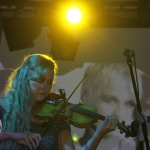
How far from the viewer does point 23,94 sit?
182 centimetres

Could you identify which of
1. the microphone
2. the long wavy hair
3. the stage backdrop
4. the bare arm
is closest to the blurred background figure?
the stage backdrop

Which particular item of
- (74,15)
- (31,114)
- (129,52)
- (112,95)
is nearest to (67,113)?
(31,114)

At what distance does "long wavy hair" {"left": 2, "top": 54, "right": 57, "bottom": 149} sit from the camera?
5.70ft

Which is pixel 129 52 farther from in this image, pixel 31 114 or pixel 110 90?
pixel 110 90

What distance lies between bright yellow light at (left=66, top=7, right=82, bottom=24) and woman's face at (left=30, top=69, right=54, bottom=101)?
1.49m

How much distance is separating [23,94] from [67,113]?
33 centimetres

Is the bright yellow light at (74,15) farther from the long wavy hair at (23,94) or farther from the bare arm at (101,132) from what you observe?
the bare arm at (101,132)

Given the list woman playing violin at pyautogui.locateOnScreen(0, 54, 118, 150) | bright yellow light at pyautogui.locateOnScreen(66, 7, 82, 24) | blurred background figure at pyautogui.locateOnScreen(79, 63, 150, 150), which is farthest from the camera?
blurred background figure at pyautogui.locateOnScreen(79, 63, 150, 150)

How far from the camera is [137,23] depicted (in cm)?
328

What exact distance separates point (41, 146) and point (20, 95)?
37 cm

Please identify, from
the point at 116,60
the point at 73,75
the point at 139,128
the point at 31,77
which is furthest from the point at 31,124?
the point at 116,60

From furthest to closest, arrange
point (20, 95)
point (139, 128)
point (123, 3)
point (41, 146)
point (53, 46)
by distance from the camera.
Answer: point (53, 46), point (123, 3), point (139, 128), point (20, 95), point (41, 146)

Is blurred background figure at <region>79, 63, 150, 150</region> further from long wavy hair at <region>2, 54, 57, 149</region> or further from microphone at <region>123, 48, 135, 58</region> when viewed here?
long wavy hair at <region>2, 54, 57, 149</region>

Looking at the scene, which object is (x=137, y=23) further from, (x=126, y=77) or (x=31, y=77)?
(x=31, y=77)
